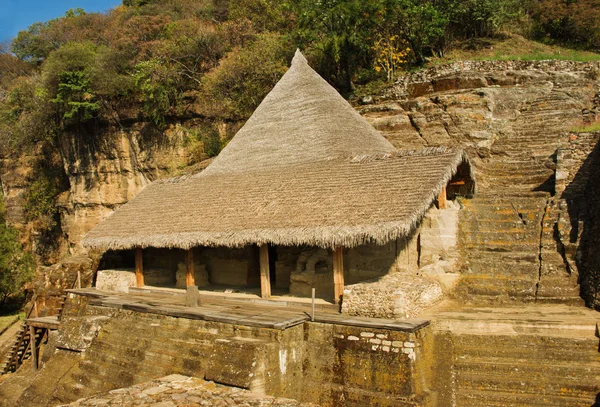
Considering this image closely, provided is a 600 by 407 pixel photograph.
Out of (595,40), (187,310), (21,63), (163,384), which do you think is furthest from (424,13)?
(21,63)

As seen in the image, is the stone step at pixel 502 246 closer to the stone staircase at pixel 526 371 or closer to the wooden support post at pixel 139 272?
the stone staircase at pixel 526 371

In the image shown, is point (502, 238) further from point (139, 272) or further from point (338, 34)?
point (338, 34)

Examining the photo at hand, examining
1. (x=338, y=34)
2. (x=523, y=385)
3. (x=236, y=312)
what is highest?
(x=338, y=34)

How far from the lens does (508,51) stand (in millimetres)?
20594

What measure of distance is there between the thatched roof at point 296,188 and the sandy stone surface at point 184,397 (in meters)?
2.66

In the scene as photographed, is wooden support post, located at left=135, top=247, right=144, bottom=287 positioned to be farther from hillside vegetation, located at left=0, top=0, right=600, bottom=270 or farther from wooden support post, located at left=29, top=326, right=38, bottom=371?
hillside vegetation, located at left=0, top=0, right=600, bottom=270

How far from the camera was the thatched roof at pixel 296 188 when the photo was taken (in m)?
8.36

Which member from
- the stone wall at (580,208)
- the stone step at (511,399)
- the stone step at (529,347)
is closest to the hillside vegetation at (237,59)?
the stone wall at (580,208)

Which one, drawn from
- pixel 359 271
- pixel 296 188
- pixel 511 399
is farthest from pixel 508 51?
pixel 511 399

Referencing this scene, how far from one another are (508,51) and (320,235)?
53.9ft

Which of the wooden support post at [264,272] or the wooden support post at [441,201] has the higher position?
the wooden support post at [441,201]

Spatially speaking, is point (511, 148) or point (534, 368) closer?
point (534, 368)

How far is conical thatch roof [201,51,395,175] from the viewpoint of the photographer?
11820mm

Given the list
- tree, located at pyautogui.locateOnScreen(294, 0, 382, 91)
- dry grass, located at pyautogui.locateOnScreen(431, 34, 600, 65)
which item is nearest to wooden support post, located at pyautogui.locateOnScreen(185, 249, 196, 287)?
tree, located at pyautogui.locateOnScreen(294, 0, 382, 91)
